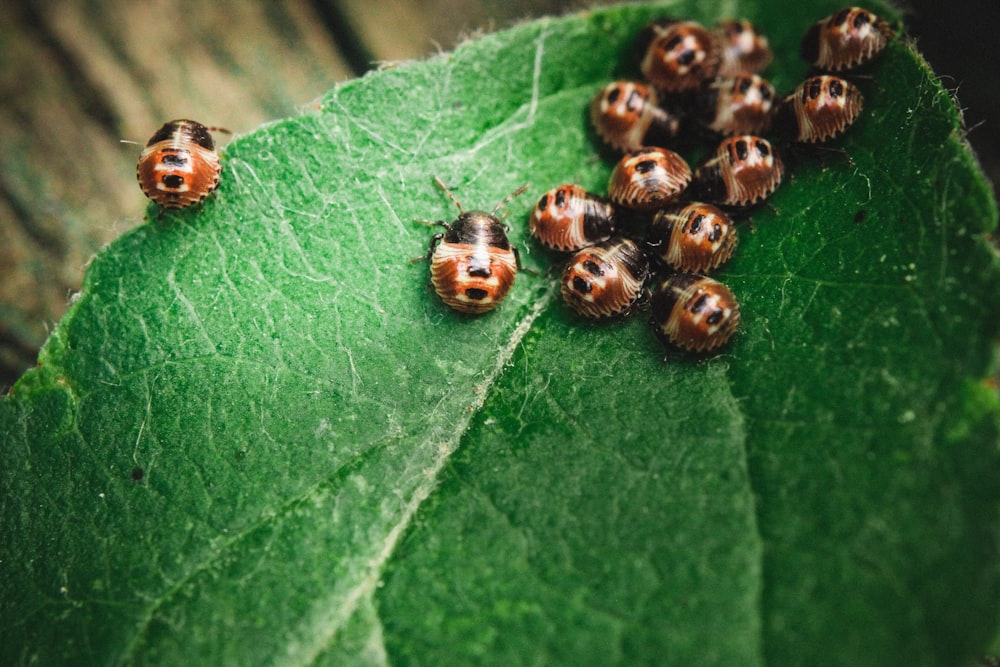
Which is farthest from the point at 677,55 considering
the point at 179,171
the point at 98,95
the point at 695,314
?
the point at 98,95

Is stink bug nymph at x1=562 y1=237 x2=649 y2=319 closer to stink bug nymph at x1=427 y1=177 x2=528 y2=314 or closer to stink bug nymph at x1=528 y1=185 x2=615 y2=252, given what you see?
stink bug nymph at x1=528 y1=185 x2=615 y2=252

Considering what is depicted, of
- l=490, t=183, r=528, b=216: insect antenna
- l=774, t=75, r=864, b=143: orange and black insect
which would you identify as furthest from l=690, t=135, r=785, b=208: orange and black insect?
l=490, t=183, r=528, b=216: insect antenna

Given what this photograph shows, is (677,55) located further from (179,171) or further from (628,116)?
(179,171)

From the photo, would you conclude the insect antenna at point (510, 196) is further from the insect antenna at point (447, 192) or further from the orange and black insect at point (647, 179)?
the orange and black insect at point (647, 179)

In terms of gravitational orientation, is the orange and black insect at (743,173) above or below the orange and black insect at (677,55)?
below

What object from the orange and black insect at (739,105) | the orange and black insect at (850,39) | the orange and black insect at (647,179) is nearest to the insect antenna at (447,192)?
the orange and black insect at (647,179)
